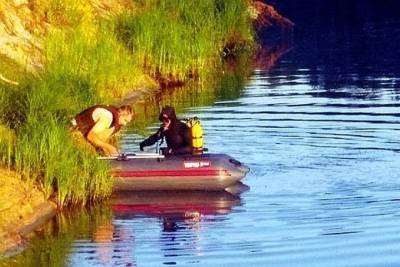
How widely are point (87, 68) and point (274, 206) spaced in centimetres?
1025

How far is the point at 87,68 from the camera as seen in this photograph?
1081 inches

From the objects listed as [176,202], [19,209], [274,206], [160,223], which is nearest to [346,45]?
[176,202]

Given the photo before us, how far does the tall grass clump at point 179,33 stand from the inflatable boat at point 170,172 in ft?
46.0

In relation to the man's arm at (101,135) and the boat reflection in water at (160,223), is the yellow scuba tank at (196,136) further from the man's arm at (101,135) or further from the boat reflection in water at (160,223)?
the man's arm at (101,135)

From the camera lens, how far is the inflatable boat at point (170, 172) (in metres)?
19.2

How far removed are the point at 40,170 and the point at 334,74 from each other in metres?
19.7

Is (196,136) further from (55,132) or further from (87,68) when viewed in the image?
(87,68)

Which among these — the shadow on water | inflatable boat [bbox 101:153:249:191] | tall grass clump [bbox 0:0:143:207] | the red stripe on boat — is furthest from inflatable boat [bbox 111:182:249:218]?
the shadow on water

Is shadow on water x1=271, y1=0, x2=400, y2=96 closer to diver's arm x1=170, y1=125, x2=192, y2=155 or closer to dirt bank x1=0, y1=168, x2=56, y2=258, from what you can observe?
diver's arm x1=170, y1=125, x2=192, y2=155

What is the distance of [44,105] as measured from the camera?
1948 cm

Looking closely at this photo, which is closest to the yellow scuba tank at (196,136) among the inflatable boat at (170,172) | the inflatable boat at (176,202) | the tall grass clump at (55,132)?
the inflatable boat at (170,172)

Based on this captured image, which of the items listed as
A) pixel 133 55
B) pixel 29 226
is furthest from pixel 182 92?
pixel 29 226

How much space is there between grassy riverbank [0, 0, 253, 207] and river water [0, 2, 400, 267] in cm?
62

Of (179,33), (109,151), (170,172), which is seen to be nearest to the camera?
(170,172)
